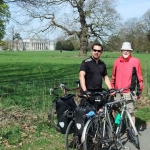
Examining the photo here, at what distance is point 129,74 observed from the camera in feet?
21.1

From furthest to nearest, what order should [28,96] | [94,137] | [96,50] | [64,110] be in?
[28,96] → [96,50] → [64,110] → [94,137]

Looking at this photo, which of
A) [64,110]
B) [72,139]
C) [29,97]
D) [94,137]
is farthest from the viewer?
[29,97]

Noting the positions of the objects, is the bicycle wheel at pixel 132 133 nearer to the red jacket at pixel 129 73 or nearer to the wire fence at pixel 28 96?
the red jacket at pixel 129 73

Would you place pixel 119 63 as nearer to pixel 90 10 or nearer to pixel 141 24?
pixel 90 10

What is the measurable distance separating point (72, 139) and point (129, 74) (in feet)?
6.35

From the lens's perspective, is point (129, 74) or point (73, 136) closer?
point (73, 136)

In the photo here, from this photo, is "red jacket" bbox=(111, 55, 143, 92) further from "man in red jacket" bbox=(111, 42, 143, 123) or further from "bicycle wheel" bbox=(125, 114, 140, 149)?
"bicycle wheel" bbox=(125, 114, 140, 149)

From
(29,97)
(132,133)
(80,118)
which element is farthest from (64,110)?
(29,97)

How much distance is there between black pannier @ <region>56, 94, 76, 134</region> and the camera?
524 cm

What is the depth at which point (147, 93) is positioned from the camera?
1068cm

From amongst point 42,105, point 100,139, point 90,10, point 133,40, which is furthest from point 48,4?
point 133,40

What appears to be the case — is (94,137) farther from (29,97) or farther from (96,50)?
(29,97)

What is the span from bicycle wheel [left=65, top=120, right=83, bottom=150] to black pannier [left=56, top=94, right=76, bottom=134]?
101 mm

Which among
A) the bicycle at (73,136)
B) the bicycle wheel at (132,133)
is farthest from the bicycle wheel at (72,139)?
the bicycle wheel at (132,133)
